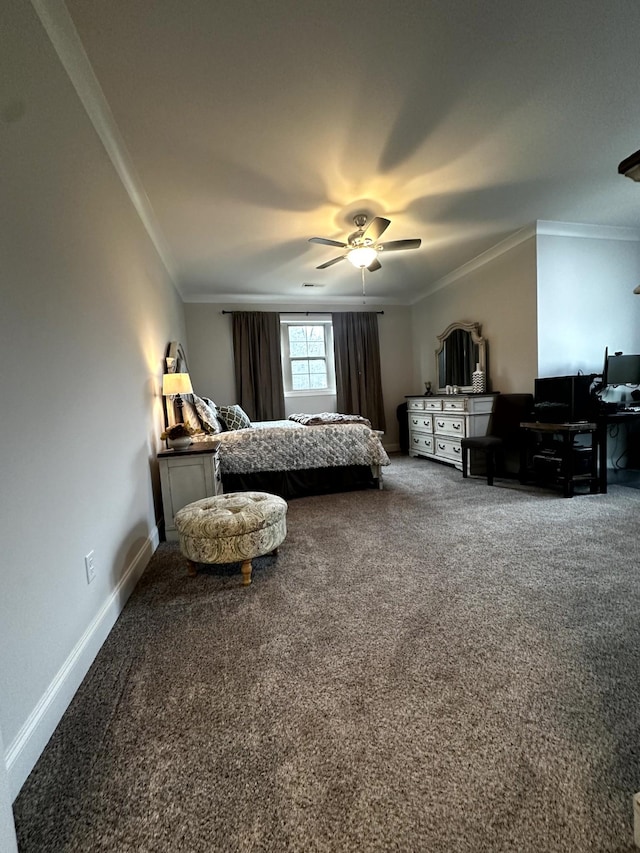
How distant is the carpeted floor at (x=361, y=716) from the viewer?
0.83m

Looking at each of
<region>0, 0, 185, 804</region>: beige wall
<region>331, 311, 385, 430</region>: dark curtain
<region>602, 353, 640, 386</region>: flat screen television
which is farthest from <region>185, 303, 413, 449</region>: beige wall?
<region>602, 353, 640, 386</region>: flat screen television

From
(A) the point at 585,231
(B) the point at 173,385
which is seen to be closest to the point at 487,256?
(A) the point at 585,231

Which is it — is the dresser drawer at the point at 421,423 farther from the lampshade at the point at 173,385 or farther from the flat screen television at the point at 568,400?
the lampshade at the point at 173,385

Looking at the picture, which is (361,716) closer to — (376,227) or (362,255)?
(376,227)

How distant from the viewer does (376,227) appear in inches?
115

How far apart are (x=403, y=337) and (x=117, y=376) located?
5275 mm

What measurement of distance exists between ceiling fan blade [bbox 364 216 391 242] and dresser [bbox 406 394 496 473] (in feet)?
7.53

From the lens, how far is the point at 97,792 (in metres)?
0.93

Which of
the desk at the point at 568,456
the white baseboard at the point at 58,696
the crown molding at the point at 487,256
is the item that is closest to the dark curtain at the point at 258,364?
the crown molding at the point at 487,256

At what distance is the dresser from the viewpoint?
14.2ft

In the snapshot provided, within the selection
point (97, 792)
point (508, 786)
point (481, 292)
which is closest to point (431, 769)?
point (508, 786)

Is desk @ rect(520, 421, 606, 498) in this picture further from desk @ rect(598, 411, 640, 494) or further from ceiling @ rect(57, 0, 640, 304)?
ceiling @ rect(57, 0, 640, 304)

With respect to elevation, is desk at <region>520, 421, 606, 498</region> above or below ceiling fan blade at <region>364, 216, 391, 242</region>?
below

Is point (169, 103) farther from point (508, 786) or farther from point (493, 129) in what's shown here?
point (508, 786)
